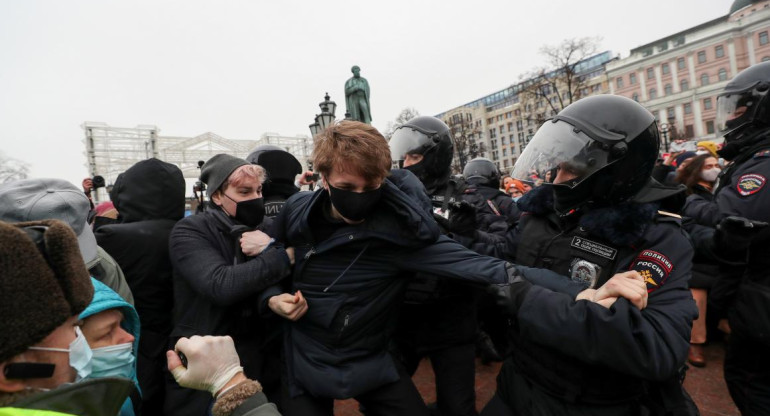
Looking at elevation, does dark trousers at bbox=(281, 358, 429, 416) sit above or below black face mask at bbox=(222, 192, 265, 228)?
below

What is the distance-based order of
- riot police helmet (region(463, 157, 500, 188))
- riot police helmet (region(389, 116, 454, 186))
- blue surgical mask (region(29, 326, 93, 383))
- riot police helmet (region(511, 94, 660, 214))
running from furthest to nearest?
riot police helmet (region(463, 157, 500, 188))
riot police helmet (region(389, 116, 454, 186))
riot police helmet (region(511, 94, 660, 214))
blue surgical mask (region(29, 326, 93, 383))

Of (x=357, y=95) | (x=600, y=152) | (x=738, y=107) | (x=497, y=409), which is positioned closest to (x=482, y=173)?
(x=738, y=107)

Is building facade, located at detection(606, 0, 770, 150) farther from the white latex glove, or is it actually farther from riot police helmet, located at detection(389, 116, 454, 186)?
Answer: the white latex glove

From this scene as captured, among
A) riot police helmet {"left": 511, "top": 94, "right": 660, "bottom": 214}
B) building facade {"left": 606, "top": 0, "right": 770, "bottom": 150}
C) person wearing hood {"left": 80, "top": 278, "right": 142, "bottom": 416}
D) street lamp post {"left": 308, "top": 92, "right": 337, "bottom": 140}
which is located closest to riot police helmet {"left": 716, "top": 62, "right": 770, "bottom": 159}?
riot police helmet {"left": 511, "top": 94, "right": 660, "bottom": 214}

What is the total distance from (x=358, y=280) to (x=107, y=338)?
3.35 feet

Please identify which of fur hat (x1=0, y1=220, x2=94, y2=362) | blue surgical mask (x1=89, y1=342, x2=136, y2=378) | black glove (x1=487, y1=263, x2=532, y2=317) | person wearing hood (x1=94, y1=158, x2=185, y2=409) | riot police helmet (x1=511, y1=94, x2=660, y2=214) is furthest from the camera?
person wearing hood (x1=94, y1=158, x2=185, y2=409)

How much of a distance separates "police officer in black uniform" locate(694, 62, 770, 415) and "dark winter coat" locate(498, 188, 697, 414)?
85cm

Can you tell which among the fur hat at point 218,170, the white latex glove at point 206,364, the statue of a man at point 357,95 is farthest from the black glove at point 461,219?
the statue of a man at point 357,95

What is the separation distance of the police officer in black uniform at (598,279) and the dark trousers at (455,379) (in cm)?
55

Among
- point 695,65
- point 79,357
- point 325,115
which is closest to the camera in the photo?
point 79,357

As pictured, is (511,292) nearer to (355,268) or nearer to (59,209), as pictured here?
(355,268)

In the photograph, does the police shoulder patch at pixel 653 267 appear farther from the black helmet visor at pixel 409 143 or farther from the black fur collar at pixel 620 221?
the black helmet visor at pixel 409 143

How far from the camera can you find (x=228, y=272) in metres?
1.93

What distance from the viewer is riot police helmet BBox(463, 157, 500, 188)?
4855 millimetres
